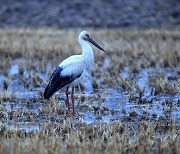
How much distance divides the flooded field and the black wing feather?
1.12 feet

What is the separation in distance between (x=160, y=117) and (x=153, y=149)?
2215 millimetres

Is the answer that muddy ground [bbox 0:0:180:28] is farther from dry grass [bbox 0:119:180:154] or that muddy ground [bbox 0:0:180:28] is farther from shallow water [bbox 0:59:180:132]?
dry grass [bbox 0:119:180:154]

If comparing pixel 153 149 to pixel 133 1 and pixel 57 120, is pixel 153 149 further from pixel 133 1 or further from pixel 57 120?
pixel 133 1

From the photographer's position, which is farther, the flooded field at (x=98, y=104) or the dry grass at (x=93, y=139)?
the flooded field at (x=98, y=104)

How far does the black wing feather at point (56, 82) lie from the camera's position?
31.0 ft

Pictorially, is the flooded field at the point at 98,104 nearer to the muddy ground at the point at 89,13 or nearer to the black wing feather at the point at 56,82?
the black wing feather at the point at 56,82

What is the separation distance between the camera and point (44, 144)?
22.1 ft

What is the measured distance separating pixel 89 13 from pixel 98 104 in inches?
1275

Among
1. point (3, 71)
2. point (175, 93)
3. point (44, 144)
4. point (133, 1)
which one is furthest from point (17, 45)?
point (133, 1)

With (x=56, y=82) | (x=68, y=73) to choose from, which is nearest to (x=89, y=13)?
(x=68, y=73)

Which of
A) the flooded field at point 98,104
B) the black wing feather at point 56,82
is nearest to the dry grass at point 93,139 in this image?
the flooded field at point 98,104

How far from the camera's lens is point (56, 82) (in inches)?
376

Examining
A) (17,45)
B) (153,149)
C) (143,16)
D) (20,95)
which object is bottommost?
(153,149)

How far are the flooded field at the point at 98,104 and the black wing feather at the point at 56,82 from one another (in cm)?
34
